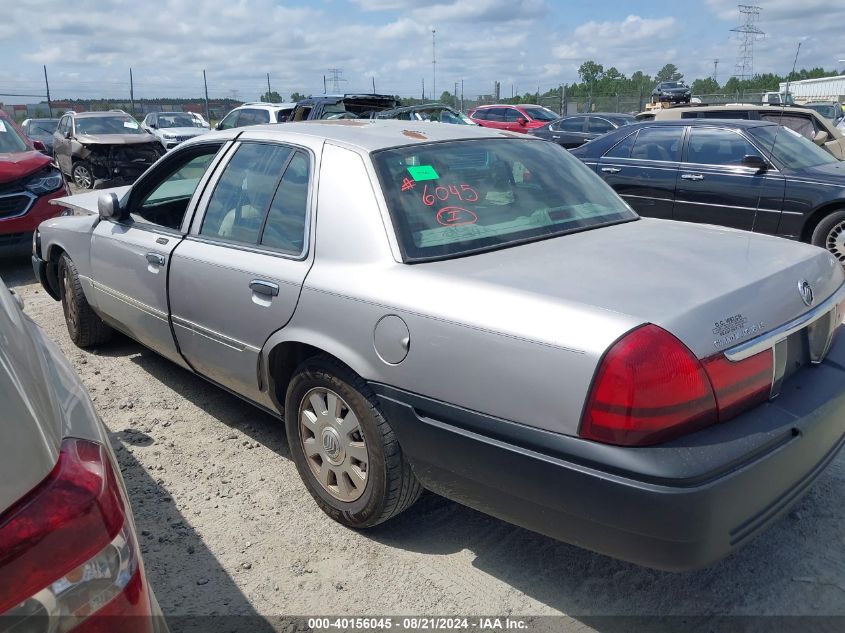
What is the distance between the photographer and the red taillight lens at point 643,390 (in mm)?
2023

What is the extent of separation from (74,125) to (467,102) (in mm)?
31768

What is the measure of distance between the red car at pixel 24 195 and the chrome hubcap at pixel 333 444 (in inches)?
240

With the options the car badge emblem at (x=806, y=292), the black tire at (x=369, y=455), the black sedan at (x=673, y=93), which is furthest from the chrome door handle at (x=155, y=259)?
the black sedan at (x=673, y=93)

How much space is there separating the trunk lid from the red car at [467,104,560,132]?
19145 mm

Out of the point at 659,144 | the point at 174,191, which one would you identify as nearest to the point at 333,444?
the point at 174,191

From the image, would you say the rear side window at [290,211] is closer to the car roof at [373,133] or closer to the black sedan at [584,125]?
the car roof at [373,133]

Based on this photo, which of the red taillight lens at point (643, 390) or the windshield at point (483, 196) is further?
the windshield at point (483, 196)

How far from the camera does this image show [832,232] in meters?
7.03

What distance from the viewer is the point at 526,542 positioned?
9.63 feet

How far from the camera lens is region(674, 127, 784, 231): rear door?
734cm

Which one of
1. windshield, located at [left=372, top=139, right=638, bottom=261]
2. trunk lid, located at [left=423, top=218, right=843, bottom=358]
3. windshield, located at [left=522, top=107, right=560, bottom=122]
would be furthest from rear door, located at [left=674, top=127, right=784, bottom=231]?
windshield, located at [left=522, top=107, right=560, bottom=122]

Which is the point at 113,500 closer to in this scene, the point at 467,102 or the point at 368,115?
the point at 368,115

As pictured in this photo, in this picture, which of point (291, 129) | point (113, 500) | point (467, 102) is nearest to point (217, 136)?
point (291, 129)

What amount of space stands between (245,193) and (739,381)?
2.42 m
